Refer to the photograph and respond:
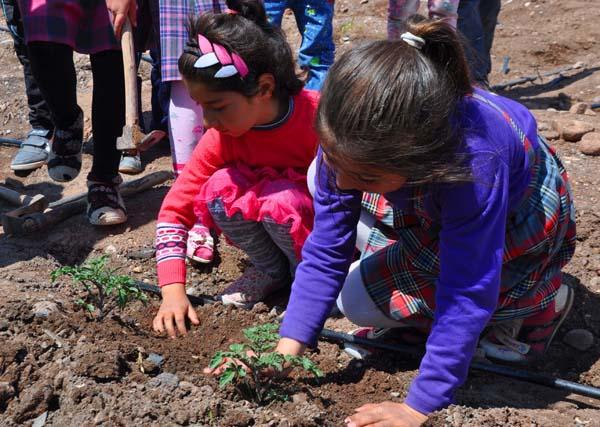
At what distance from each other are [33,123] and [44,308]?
2.15 m

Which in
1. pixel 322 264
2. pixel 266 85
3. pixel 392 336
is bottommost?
pixel 392 336

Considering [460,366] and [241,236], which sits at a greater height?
[460,366]

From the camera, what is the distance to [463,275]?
187cm

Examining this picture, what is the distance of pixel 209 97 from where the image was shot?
96.7 inches

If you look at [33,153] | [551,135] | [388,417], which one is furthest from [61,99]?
[551,135]

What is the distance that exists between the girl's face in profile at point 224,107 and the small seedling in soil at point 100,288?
1.74 feet

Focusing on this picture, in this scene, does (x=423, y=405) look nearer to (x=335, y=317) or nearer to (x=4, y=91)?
(x=335, y=317)

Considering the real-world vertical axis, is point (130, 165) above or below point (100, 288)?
below

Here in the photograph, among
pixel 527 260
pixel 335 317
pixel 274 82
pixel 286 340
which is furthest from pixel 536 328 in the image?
pixel 274 82

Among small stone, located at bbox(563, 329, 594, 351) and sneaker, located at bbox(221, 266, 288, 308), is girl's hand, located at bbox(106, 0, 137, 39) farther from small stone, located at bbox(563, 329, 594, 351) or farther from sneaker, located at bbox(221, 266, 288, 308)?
small stone, located at bbox(563, 329, 594, 351)

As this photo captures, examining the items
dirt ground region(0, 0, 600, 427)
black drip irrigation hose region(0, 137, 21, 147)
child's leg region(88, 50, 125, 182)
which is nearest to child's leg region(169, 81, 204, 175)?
child's leg region(88, 50, 125, 182)

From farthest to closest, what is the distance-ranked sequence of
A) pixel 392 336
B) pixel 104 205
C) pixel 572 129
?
1. pixel 572 129
2. pixel 104 205
3. pixel 392 336

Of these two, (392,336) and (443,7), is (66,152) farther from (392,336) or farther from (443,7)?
(443,7)

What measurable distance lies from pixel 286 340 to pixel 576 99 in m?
4.08
